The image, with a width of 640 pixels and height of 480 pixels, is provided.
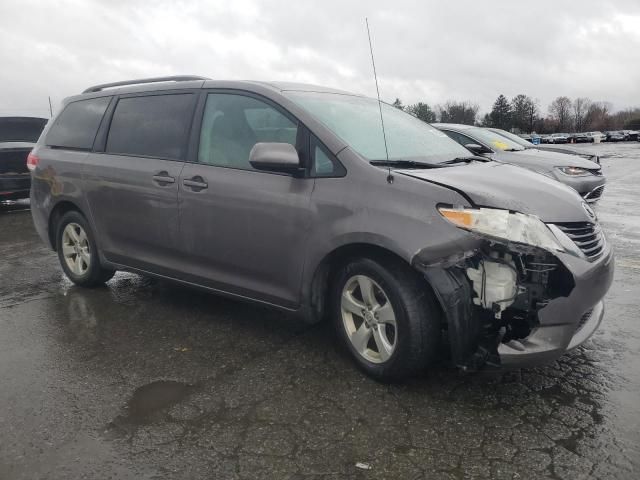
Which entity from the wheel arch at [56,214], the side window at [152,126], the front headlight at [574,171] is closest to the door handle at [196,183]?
the side window at [152,126]

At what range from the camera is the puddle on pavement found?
283 cm

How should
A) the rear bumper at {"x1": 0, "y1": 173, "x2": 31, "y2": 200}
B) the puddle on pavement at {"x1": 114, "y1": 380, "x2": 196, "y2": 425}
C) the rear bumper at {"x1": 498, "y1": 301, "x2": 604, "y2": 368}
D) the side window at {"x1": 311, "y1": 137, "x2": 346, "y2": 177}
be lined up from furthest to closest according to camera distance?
the rear bumper at {"x1": 0, "y1": 173, "x2": 31, "y2": 200} → the side window at {"x1": 311, "y1": 137, "x2": 346, "y2": 177} → the puddle on pavement at {"x1": 114, "y1": 380, "x2": 196, "y2": 425} → the rear bumper at {"x1": 498, "y1": 301, "x2": 604, "y2": 368}

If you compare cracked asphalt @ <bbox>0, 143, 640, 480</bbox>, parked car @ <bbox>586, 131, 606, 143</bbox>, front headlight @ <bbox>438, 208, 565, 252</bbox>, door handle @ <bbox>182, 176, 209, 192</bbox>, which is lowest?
parked car @ <bbox>586, 131, 606, 143</bbox>

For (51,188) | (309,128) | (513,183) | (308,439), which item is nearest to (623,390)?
(513,183)

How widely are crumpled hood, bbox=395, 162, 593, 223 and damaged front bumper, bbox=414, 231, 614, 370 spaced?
25 centimetres

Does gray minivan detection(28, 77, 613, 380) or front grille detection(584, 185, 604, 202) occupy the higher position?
gray minivan detection(28, 77, 613, 380)

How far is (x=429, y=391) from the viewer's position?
307 centimetres

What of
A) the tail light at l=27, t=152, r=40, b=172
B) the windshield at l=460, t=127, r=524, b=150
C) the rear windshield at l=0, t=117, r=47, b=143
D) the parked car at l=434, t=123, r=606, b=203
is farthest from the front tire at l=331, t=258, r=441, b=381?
the rear windshield at l=0, t=117, r=47, b=143

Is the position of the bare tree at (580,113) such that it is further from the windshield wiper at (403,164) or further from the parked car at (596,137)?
the windshield wiper at (403,164)

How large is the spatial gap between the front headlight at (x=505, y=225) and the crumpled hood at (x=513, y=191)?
5cm

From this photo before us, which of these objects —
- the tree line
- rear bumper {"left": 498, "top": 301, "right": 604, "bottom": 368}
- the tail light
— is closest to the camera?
rear bumper {"left": 498, "top": 301, "right": 604, "bottom": 368}

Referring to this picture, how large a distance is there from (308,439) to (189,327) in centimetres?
178

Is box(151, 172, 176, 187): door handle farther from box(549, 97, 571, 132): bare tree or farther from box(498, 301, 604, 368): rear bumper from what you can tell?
box(549, 97, 571, 132): bare tree

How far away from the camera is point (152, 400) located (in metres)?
3.02
